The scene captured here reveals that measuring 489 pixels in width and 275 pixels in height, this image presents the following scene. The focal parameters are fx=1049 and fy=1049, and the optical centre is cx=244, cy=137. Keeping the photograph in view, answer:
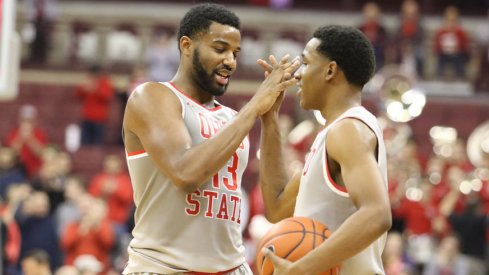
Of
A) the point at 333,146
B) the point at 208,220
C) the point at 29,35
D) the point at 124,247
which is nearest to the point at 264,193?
the point at 208,220

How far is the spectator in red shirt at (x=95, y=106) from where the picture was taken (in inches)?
659

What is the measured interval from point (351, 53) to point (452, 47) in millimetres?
14684

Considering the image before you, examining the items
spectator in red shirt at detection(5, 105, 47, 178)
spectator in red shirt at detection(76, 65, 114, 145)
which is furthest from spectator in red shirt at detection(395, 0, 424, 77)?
spectator in red shirt at detection(5, 105, 47, 178)

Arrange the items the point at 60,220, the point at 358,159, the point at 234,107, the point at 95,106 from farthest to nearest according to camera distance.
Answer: the point at 234,107 → the point at 95,106 → the point at 60,220 → the point at 358,159

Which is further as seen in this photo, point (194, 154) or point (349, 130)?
point (194, 154)

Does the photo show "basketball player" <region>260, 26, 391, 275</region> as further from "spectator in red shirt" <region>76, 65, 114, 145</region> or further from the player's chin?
"spectator in red shirt" <region>76, 65, 114, 145</region>

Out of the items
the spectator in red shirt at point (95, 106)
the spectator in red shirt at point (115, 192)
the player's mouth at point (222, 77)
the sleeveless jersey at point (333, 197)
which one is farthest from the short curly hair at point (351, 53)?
the spectator in red shirt at point (95, 106)

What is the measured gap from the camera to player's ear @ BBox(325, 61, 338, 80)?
16.1ft

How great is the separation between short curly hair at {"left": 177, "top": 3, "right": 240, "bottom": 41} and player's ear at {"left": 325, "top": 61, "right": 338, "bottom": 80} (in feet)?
2.20

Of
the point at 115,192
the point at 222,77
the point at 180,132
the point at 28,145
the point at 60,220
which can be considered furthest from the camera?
the point at 28,145

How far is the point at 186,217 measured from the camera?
5160 mm

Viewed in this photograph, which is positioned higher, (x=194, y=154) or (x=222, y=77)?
(x=222, y=77)

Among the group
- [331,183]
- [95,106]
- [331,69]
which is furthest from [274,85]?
[95,106]

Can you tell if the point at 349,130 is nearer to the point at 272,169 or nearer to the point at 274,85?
the point at 274,85
